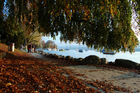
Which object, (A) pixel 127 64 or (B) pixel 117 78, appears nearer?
(B) pixel 117 78

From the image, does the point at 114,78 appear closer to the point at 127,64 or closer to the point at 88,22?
the point at 127,64

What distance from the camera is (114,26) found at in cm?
809

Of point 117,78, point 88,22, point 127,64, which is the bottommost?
point 117,78

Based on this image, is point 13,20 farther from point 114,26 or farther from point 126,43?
point 126,43

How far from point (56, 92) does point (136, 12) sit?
7192 mm

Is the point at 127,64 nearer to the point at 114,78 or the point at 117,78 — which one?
the point at 117,78

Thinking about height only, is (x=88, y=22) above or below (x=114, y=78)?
above

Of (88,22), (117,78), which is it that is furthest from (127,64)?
(88,22)

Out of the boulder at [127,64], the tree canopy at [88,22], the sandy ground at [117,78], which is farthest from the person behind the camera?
the boulder at [127,64]

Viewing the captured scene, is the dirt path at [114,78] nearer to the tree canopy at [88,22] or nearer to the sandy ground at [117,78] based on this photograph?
the sandy ground at [117,78]

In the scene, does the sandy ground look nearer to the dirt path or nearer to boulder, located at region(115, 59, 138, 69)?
the dirt path

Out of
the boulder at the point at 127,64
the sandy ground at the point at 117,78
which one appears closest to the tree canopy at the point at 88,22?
the boulder at the point at 127,64

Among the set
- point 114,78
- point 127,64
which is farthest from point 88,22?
point 114,78

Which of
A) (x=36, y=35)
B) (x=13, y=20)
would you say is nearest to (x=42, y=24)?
(x=13, y=20)
